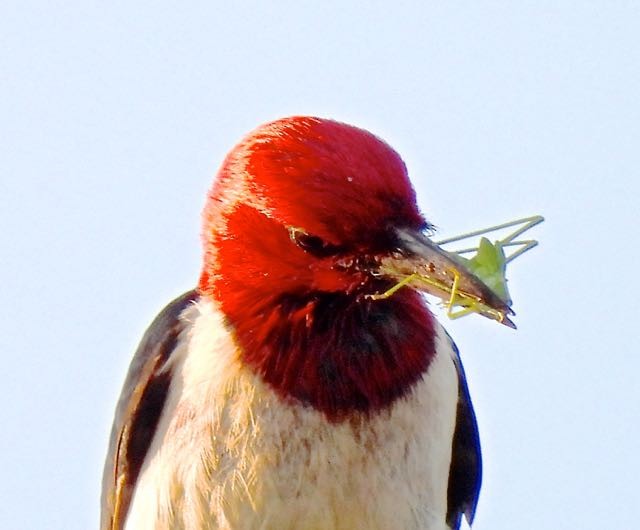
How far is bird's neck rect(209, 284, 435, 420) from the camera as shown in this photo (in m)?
6.46

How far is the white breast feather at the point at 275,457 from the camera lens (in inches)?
255

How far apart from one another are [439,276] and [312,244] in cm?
64

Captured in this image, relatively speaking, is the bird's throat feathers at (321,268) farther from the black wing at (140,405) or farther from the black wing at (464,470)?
the black wing at (464,470)

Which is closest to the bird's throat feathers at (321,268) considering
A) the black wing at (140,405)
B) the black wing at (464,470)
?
the black wing at (140,405)

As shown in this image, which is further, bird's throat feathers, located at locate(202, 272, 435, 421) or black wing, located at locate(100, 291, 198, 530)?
black wing, located at locate(100, 291, 198, 530)

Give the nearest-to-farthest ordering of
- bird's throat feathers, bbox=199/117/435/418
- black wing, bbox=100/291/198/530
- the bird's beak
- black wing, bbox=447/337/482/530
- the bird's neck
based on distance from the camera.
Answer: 1. the bird's beak
2. bird's throat feathers, bbox=199/117/435/418
3. the bird's neck
4. black wing, bbox=100/291/198/530
5. black wing, bbox=447/337/482/530

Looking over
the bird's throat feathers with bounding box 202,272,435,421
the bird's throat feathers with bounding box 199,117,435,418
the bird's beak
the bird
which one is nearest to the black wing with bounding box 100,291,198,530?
the bird

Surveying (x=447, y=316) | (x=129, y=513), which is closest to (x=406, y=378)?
(x=447, y=316)

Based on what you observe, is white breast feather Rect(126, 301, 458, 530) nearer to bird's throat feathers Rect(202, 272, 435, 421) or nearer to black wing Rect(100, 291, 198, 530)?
bird's throat feathers Rect(202, 272, 435, 421)

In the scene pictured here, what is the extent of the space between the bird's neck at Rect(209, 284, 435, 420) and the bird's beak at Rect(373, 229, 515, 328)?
0.32 meters

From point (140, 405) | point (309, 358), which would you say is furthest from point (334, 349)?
point (140, 405)

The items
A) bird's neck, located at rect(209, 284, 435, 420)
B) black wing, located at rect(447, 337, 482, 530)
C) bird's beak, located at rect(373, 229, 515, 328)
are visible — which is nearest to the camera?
bird's beak, located at rect(373, 229, 515, 328)

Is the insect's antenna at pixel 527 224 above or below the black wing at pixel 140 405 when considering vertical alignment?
above

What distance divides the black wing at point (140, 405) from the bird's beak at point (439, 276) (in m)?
1.42
